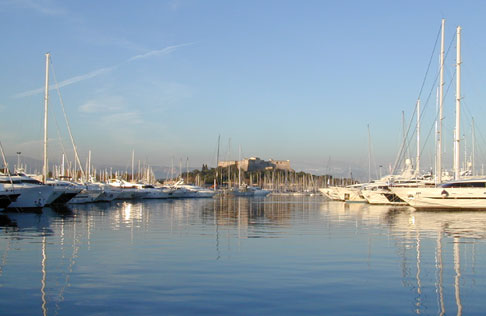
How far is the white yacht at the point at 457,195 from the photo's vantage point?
43.7 meters

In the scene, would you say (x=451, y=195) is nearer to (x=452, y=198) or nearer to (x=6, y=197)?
(x=452, y=198)

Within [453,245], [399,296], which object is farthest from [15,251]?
[453,245]

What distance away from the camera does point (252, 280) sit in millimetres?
12266

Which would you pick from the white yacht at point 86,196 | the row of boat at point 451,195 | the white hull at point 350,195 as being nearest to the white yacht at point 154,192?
the white yacht at point 86,196

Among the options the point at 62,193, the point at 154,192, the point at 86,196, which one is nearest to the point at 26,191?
the point at 62,193

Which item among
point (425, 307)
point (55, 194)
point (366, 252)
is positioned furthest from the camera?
point (55, 194)

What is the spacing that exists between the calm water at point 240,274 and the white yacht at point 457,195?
75.4ft

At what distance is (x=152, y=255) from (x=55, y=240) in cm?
568

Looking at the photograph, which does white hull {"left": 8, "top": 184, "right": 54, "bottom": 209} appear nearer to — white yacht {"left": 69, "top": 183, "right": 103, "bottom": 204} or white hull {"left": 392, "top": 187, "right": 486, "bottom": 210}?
white yacht {"left": 69, "top": 183, "right": 103, "bottom": 204}

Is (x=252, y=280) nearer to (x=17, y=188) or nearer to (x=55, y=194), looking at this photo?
(x=17, y=188)

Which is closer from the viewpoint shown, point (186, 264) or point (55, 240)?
point (186, 264)

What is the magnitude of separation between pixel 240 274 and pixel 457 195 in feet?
116

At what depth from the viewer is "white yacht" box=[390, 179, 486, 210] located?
143ft

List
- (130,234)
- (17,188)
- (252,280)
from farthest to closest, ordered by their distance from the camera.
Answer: (17,188) → (130,234) → (252,280)
